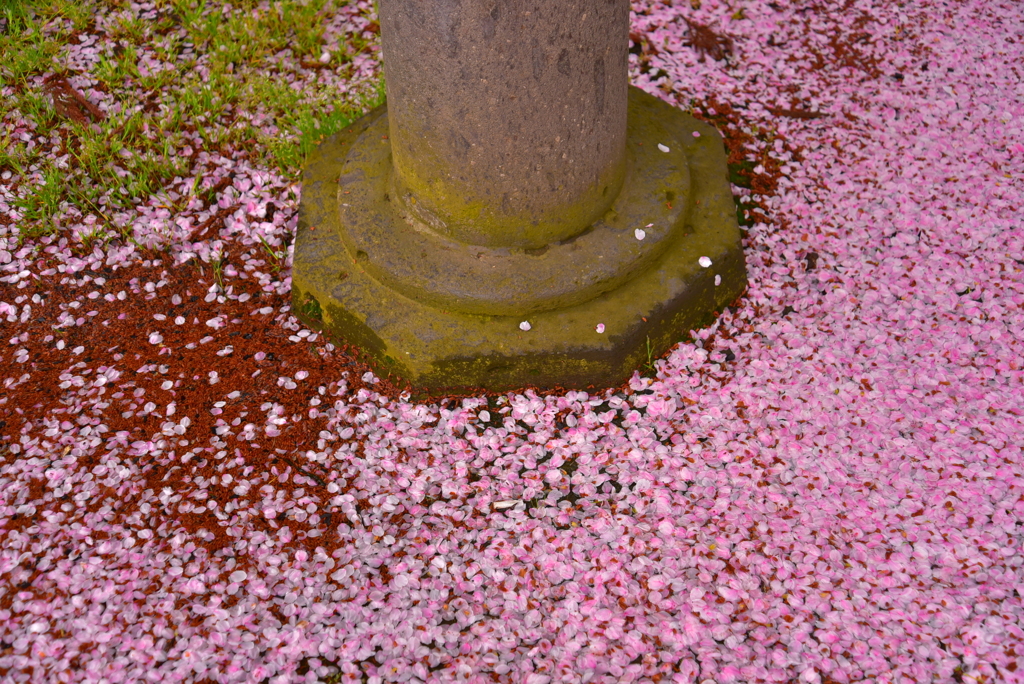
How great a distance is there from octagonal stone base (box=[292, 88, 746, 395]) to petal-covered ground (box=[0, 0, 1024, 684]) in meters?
0.14

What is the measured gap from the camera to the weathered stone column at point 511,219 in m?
2.97

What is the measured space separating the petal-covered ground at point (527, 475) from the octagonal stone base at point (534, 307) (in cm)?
14

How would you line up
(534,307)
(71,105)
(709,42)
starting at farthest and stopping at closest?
(709,42)
(71,105)
(534,307)

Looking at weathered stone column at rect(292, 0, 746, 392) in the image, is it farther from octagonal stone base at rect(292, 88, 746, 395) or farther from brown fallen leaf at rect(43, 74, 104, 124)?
brown fallen leaf at rect(43, 74, 104, 124)

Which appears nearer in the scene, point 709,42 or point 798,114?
point 798,114

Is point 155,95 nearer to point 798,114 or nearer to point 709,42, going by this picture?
point 709,42

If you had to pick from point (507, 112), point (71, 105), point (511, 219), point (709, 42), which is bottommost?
point (71, 105)

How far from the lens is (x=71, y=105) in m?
4.76

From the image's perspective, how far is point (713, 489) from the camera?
10.7 ft

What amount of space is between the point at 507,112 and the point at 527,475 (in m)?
1.51

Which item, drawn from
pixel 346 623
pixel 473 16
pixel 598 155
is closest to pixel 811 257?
pixel 598 155

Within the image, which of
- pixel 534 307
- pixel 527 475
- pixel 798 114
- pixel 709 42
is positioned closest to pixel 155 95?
pixel 534 307

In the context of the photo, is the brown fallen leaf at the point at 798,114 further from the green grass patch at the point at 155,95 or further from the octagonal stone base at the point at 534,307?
the green grass patch at the point at 155,95

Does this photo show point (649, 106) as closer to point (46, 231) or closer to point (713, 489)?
point (713, 489)
